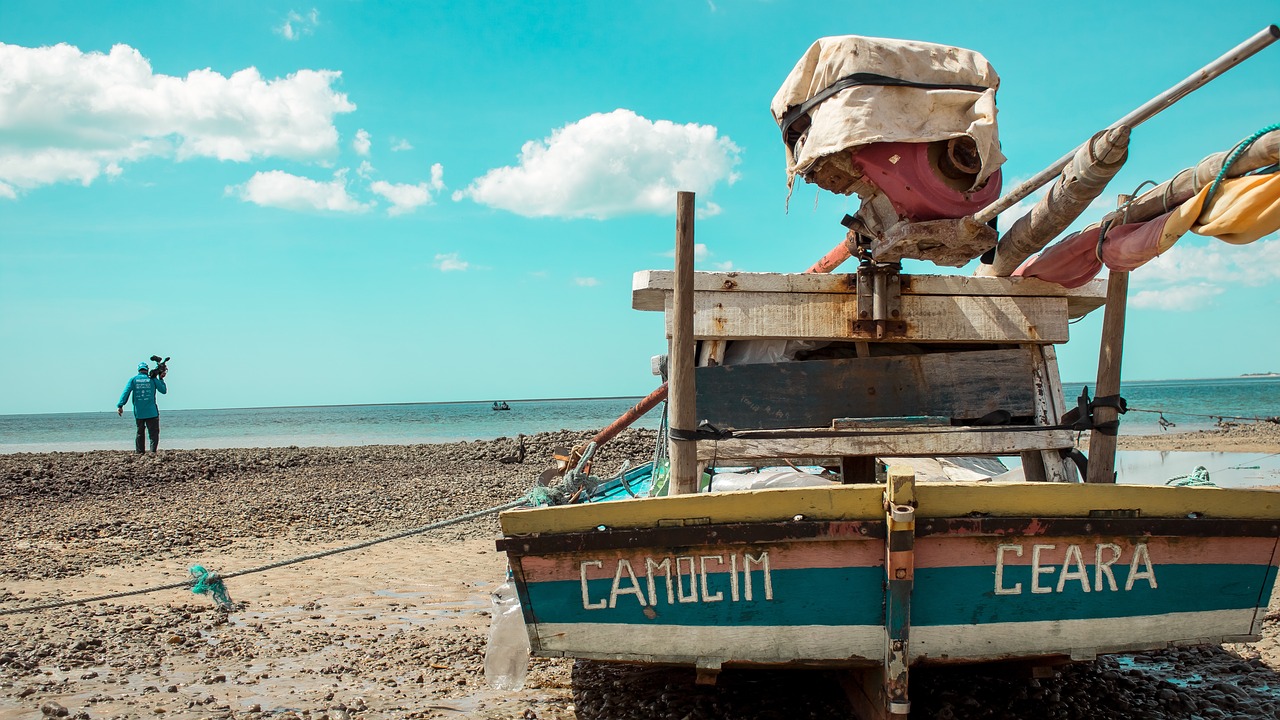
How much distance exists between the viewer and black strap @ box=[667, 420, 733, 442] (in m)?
3.37

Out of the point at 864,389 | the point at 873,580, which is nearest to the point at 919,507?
the point at 873,580

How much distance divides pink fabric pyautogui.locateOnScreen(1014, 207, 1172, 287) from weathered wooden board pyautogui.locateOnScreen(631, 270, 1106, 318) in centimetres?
7

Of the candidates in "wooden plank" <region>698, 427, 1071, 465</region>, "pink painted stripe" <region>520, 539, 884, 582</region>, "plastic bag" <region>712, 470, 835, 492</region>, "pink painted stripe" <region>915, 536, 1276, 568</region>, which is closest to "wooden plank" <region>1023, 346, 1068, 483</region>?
"wooden plank" <region>698, 427, 1071, 465</region>

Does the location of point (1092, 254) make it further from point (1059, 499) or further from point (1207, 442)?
point (1207, 442)

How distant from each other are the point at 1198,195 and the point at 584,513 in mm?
2386

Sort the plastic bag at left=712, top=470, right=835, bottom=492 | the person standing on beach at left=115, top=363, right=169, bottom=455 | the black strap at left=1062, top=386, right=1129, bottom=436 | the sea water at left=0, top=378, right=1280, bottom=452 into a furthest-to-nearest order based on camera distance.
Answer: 1. the sea water at left=0, top=378, right=1280, bottom=452
2. the person standing on beach at left=115, top=363, right=169, bottom=455
3. the plastic bag at left=712, top=470, right=835, bottom=492
4. the black strap at left=1062, top=386, right=1129, bottom=436

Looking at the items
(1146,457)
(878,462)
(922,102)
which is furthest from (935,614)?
(1146,457)

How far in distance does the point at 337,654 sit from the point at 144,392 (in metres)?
13.8

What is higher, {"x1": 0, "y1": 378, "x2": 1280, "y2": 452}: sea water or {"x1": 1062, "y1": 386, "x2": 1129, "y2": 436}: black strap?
{"x1": 1062, "y1": 386, "x2": 1129, "y2": 436}: black strap

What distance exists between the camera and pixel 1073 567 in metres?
2.90

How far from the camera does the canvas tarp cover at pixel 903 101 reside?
3.52 meters

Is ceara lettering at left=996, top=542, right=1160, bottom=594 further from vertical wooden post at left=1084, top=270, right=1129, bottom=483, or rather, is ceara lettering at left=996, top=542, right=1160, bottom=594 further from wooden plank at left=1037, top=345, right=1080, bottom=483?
wooden plank at left=1037, top=345, right=1080, bottom=483

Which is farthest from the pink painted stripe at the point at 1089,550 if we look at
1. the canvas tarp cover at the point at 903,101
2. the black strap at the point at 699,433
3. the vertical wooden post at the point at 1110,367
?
the canvas tarp cover at the point at 903,101

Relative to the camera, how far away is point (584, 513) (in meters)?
2.97
